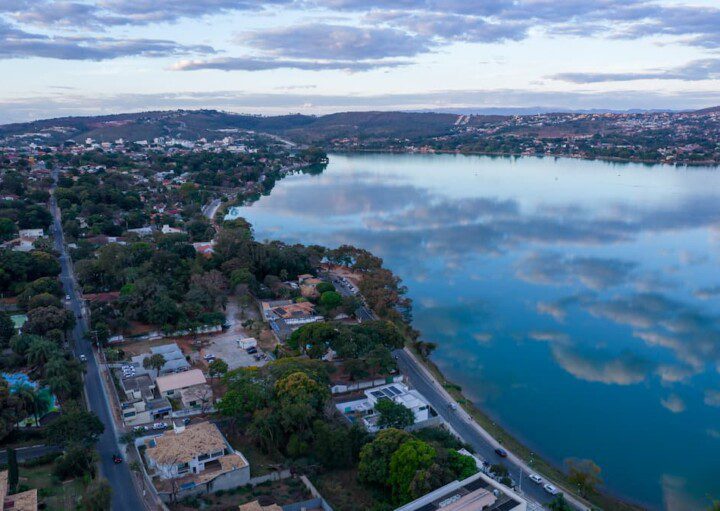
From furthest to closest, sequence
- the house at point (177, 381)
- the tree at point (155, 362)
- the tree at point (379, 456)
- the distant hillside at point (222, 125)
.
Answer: the distant hillside at point (222, 125), the tree at point (155, 362), the house at point (177, 381), the tree at point (379, 456)

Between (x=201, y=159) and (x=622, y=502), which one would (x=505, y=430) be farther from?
(x=201, y=159)

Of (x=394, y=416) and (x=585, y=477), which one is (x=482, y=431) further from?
(x=585, y=477)

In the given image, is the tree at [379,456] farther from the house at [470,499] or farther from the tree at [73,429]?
the tree at [73,429]

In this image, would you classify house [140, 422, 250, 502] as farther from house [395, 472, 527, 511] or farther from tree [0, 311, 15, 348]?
tree [0, 311, 15, 348]

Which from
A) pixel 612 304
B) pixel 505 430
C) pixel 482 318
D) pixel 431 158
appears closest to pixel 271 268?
pixel 482 318

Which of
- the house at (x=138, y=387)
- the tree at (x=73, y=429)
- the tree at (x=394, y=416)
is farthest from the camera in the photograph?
the house at (x=138, y=387)

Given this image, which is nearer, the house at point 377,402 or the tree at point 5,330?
the house at point 377,402

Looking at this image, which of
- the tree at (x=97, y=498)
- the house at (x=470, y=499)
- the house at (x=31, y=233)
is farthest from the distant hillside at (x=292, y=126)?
the house at (x=470, y=499)
